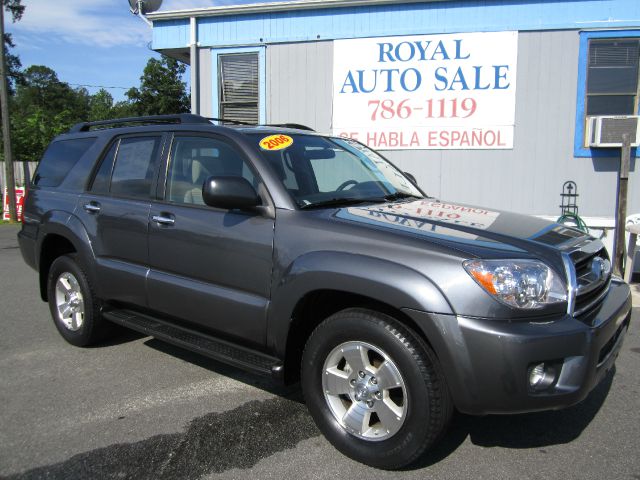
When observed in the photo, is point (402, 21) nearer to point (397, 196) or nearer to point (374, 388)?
point (397, 196)

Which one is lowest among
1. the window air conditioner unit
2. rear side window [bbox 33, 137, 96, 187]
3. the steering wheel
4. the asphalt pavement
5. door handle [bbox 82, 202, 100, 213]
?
the asphalt pavement

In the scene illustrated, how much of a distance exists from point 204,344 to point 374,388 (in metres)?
1.24

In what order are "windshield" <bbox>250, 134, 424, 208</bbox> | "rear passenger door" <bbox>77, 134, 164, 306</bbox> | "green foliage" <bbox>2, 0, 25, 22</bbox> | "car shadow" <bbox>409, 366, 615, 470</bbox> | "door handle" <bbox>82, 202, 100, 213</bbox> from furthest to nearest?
"green foliage" <bbox>2, 0, 25, 22</bbox> < "door handle" <bbox>82, 202, 100, 213</bbox> < "rear passenger door" <bbox>77, 134, 164, 306</bbox> < "windshield" <bbox>250, 134, 424, 208</bbox> < "car shadow" <bbox>409, 366, 615, 470</bbox>

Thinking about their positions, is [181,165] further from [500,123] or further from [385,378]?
[500,123]

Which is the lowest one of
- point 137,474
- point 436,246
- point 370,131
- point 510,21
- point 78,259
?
point 137,474

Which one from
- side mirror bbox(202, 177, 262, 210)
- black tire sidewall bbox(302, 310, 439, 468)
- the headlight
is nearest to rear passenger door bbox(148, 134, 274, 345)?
side mirror bbox(202, 177, 262, 210)

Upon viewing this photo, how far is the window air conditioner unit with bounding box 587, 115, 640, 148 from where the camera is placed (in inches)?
299

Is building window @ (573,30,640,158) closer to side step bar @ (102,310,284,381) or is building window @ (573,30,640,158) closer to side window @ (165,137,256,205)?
side window @ (165,137,256,205)

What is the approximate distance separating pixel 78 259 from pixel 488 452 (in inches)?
136

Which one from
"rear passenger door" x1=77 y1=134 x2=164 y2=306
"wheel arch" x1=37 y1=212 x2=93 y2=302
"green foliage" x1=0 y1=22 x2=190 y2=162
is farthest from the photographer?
"green foliage" x1=0 y1=22 x2=190 y2=162

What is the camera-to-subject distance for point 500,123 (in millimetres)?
8219

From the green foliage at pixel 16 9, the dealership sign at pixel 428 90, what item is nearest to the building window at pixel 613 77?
the dealership sign at pixel 428 90

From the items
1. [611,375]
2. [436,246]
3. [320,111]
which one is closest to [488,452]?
[436,246]

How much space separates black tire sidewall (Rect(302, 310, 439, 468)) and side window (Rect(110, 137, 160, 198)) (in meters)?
1.84
